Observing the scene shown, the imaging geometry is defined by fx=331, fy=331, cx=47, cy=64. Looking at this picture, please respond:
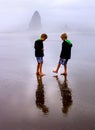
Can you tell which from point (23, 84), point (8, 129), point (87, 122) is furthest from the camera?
point (23, 84)

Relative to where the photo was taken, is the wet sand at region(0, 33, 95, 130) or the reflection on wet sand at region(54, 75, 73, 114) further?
the reflection on wet sand at region(54, 75, 73, 114)

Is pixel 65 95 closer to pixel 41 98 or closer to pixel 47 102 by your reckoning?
pixel 41 98

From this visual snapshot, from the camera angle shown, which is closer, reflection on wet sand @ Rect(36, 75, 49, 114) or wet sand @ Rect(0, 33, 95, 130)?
wet sand @ Rect(0, 33, 95, 130)

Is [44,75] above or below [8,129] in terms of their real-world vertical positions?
below

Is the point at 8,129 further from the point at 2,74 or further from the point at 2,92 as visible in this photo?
the point at 2,74

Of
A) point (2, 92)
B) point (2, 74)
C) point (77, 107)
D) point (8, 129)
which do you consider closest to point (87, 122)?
point (77, 107)

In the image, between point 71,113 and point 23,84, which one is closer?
point 71,113

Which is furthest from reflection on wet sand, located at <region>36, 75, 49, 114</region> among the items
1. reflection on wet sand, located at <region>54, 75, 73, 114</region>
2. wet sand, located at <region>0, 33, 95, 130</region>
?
reflection on wet sand, located at <region>54, 75, 73, 114</region>

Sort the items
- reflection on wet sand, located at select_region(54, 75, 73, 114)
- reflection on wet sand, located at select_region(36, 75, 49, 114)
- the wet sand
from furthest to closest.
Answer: reflection on wet sand, located at select_region(54, 75, 73, 114) < reflection on wet sand, located at select_region(36, 75, 49, 114) < the wet sand

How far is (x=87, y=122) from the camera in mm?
6895

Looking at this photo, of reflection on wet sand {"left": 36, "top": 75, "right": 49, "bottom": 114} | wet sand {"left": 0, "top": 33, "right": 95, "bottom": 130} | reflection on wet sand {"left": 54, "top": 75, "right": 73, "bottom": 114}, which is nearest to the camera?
wet sand {"left": 0, "top": 33, "right": 95, "bottom": 130}

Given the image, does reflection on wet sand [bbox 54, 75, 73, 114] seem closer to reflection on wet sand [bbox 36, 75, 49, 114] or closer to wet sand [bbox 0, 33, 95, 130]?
wet sand [bbox 0, 33, 95, 130]

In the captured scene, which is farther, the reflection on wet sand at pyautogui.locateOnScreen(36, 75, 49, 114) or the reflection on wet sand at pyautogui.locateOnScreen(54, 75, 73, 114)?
the reflection on wet sand at pyautogui.locateOnScreen(54, 75, 73, 114)

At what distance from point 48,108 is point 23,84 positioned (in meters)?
3.11
